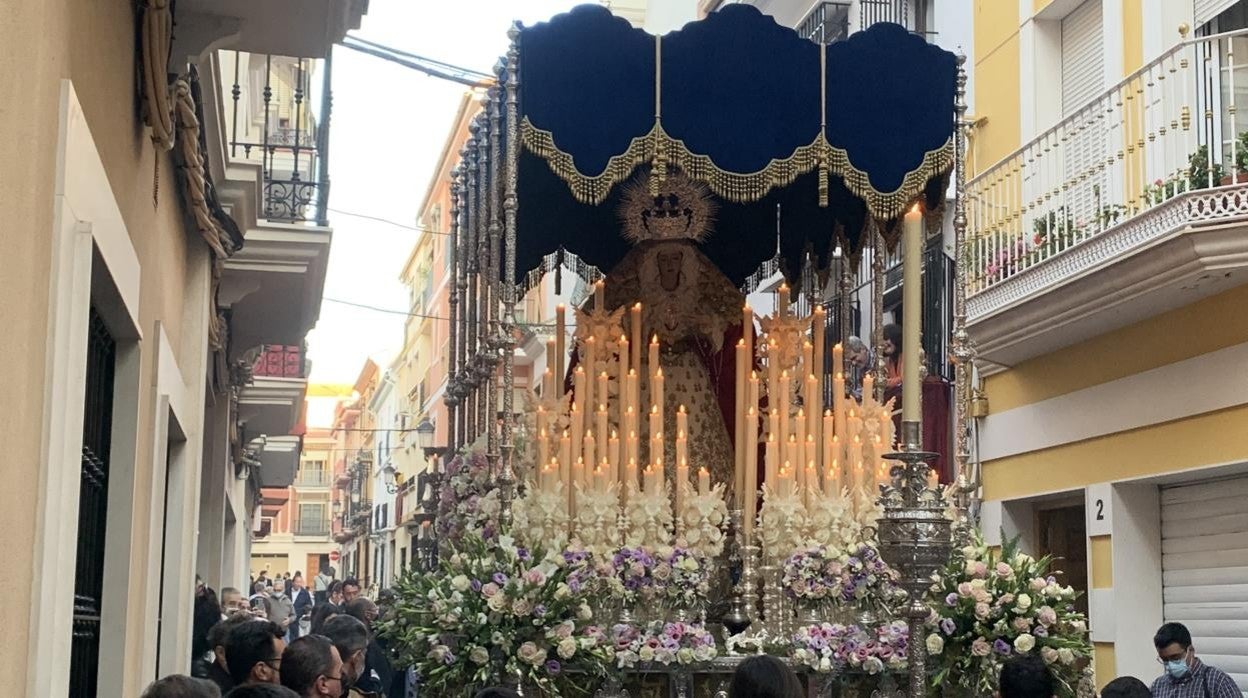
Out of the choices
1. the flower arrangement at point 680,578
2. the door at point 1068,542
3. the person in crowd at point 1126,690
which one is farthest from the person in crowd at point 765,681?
the door at point 1068,542

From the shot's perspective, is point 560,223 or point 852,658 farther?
point 560,223

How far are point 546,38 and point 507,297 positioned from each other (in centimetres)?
116

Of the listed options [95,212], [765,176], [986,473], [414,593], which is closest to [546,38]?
[765,176]

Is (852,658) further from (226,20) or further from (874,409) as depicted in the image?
(226,20)

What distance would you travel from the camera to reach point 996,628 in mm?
7086

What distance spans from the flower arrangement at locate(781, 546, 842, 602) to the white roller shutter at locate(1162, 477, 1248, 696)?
428cm

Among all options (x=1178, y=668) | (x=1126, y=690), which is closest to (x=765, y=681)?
(x=1126, y=690)

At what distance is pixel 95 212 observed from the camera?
159 inches

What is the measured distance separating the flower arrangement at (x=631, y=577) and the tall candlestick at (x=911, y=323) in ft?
8.46

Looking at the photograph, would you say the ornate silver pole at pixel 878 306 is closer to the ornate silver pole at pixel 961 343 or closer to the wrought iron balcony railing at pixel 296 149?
the ornate silver pole at pixel 961 343

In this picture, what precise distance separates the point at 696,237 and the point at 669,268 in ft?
0.69

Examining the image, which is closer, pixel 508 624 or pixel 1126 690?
pixel 1126 690

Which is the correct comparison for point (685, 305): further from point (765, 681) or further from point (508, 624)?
point (765, 681)

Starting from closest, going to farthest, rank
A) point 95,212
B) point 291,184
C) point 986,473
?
1. point 95,212
2. point 291,184
3. point 986,473
